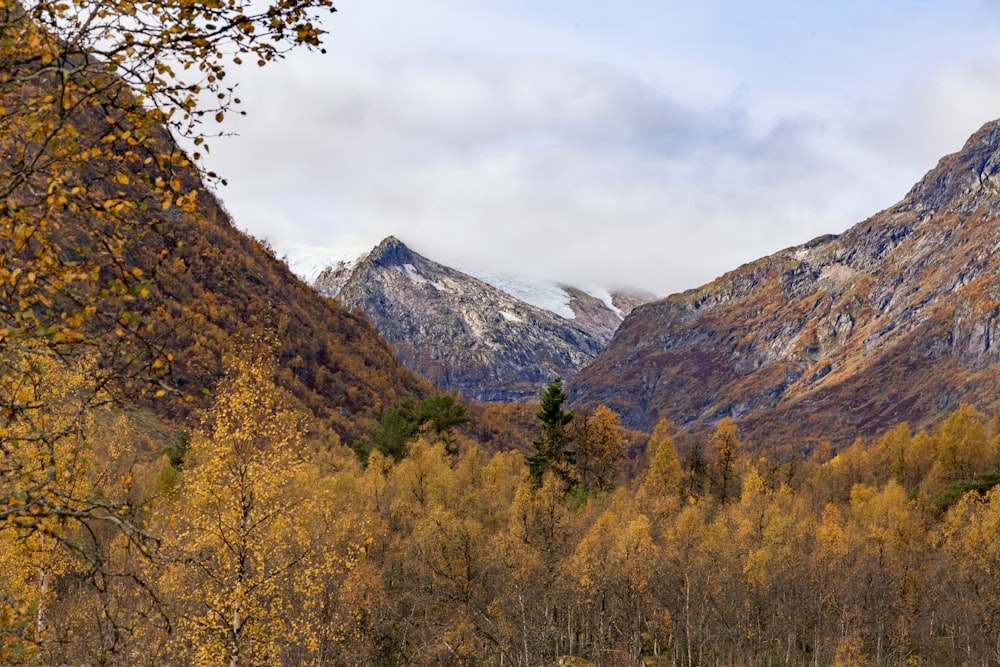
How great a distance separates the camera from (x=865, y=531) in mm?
77438

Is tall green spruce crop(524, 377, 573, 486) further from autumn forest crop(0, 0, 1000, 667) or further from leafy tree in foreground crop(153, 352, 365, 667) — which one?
leafy tree in foreground crop(153, 352, 365, 667)

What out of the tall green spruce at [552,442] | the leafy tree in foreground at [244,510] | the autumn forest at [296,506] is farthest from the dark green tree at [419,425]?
the leafy tree in foreground at [244,510]

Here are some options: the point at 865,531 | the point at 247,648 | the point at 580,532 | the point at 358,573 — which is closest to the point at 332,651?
the point at 358,573

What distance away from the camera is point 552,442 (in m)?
78.3

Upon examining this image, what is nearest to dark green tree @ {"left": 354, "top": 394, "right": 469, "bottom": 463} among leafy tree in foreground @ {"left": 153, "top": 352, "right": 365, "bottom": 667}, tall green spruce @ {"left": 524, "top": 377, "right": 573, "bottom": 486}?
tall green spruce @ {"left": 524, "top": 377, "right": 573, "bottom": 486}

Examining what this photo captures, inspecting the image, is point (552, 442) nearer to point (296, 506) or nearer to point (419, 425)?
point (419, 425)

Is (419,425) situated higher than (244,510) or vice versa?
(419,425)

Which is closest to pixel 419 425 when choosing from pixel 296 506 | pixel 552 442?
pixel 552 442

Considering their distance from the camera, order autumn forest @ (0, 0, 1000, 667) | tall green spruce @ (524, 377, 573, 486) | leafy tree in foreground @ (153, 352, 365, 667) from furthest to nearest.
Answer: tall green spruce @ (524, 377, 573, 486) → leafy tree in foreground @ (153, 352, 365, 667) → autumn forest @ (0, 0, 1000, 667)

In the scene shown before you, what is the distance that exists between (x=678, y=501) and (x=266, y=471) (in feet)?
246

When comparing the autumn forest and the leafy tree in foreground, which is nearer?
the autumn forest

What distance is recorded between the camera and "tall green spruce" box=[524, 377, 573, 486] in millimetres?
77812

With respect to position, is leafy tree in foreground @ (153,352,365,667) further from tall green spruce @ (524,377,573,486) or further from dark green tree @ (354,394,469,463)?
dark green tree @ (354,394,469,463)

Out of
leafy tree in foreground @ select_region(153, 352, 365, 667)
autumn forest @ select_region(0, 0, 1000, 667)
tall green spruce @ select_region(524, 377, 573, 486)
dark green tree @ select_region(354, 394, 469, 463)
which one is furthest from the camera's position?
dark green tree @ select_region(354, 394, 469, 463)
